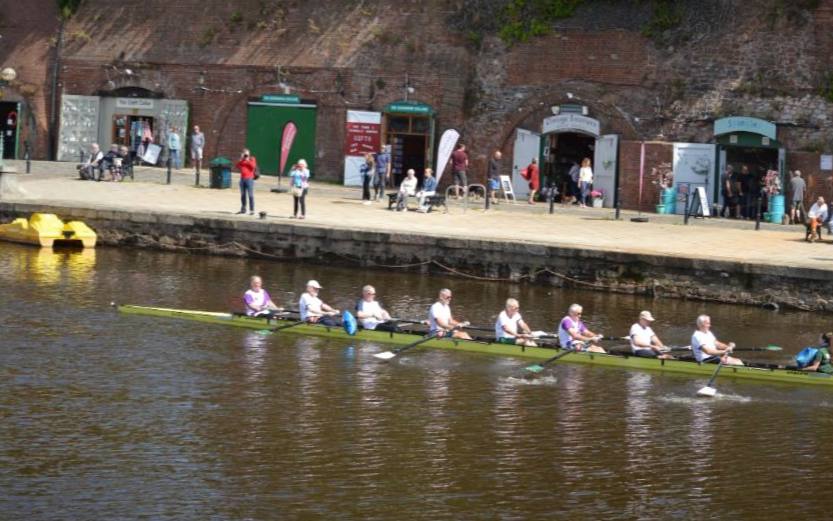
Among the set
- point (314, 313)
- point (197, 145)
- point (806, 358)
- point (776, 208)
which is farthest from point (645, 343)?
point (197, 145)

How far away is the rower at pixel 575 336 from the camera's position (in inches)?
1147

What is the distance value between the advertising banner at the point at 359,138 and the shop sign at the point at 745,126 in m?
11.7

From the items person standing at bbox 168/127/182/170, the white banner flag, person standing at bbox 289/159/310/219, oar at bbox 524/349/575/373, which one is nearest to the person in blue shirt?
the white banner flag

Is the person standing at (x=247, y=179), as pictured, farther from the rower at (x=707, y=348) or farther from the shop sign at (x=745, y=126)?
the rower at (x=707, y=348)

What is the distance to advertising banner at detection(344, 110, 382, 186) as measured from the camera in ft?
167

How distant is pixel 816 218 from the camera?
40.1 m

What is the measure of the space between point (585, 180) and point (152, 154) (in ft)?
53.8

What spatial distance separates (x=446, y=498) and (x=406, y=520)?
1117 millimetres

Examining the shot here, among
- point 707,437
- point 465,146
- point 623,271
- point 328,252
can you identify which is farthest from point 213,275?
point 707,437

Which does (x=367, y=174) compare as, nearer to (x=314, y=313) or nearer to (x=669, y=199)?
(x=669, y=199)

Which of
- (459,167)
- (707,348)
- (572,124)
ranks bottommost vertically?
(707,348)

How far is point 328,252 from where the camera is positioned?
40.3 m

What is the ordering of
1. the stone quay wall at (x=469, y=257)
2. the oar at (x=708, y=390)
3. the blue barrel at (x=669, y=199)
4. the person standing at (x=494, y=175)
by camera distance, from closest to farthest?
the oar at (x=708, y=390), the stone quay wall at (x=469, y=257), the blue barrel at (x=669, y=199), the person standing at (x=494, y=175)

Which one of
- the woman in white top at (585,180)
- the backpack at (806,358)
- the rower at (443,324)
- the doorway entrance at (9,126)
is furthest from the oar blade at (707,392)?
the doorway entrance at (9,126)
